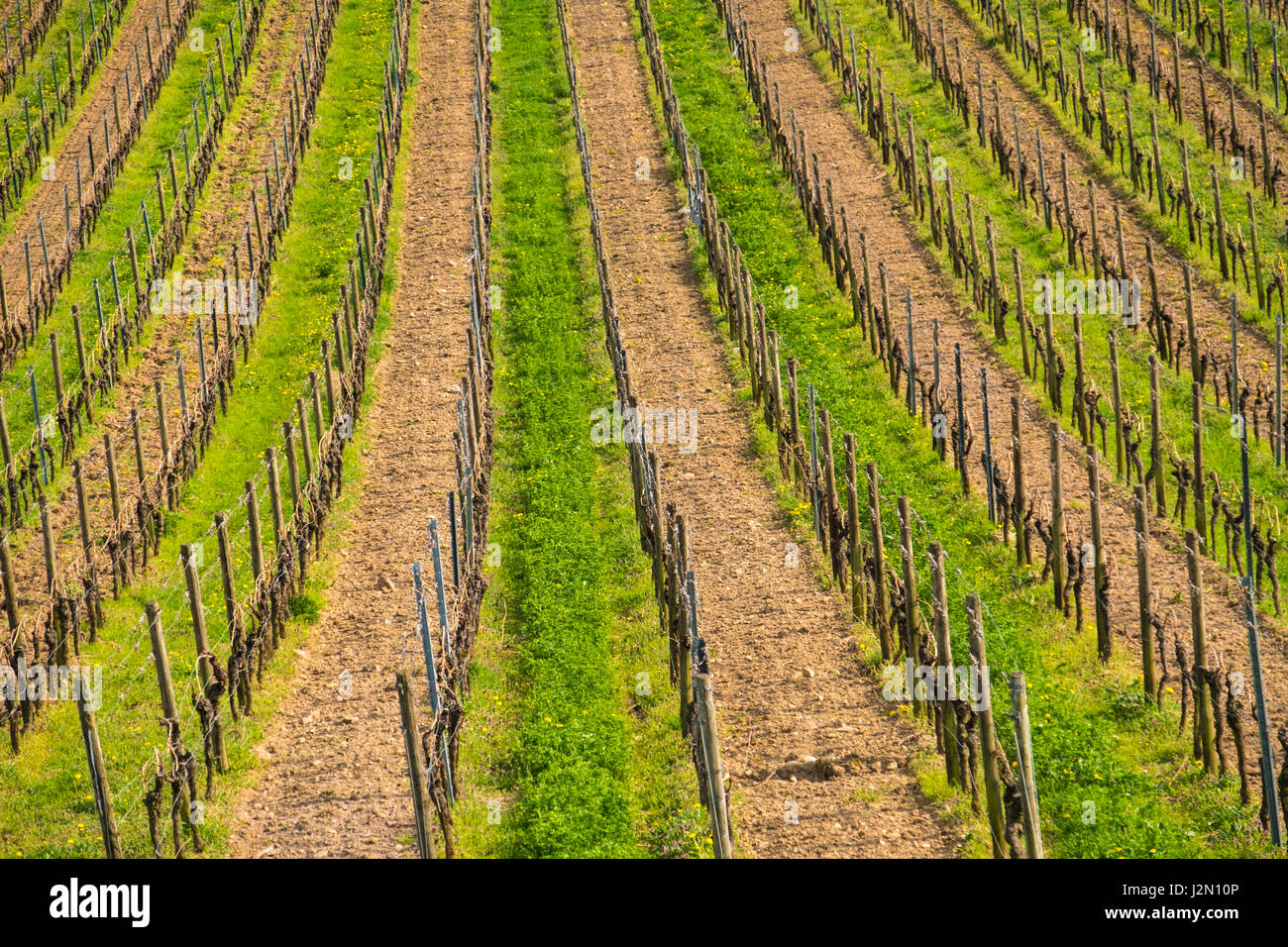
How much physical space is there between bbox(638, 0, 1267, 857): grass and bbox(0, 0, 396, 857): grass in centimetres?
573

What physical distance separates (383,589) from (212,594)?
1.63 meters

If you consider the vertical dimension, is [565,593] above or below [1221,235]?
below

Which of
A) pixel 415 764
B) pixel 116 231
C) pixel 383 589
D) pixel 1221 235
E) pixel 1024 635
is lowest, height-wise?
pixel 383 589

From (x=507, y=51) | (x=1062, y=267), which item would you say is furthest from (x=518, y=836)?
(x=507, y=51)

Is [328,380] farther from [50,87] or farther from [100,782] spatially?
[50,87]

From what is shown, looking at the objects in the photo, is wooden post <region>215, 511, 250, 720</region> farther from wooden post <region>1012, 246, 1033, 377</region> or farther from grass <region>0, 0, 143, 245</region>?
grass <region>0, 0, 143, 245</region>

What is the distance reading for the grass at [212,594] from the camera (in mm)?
12062

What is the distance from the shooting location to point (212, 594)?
50.8ft

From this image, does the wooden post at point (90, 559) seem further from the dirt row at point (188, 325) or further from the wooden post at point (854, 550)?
the wooden post at point (854, 550)

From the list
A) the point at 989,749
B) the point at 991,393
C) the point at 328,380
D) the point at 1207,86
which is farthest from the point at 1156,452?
the point at 1207,86

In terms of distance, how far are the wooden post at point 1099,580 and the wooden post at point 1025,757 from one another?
3.89m

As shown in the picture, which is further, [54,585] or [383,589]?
[383,589]

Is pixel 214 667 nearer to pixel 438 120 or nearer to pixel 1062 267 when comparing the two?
pixel 1062 267

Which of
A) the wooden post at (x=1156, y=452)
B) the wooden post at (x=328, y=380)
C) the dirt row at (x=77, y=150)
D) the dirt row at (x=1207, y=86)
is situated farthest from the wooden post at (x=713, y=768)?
the dirt row at (x=1207, y=86)
